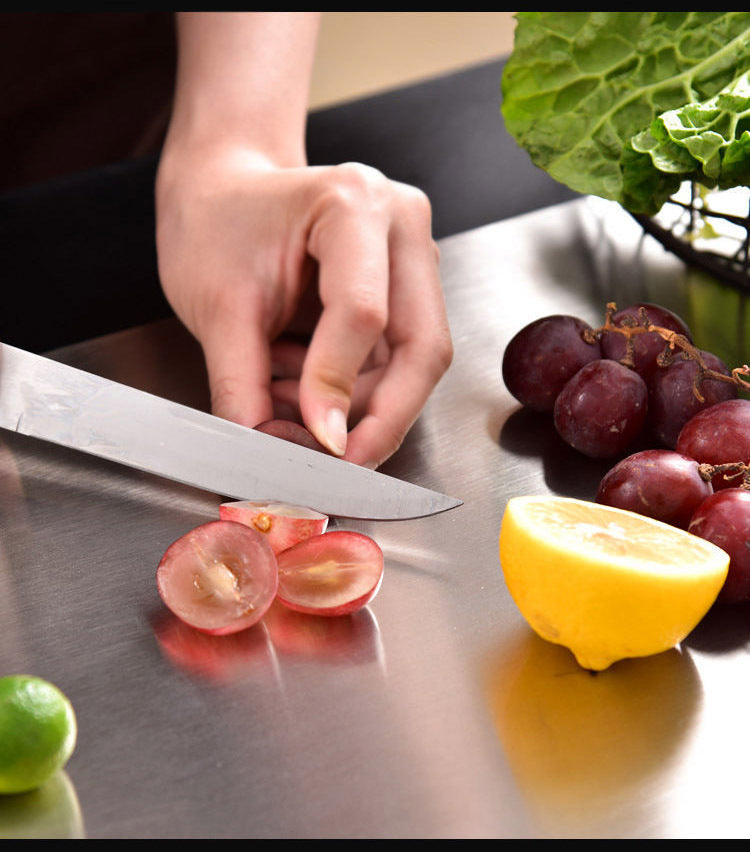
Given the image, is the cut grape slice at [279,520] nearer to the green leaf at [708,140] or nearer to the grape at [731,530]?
the grape at [731,530]

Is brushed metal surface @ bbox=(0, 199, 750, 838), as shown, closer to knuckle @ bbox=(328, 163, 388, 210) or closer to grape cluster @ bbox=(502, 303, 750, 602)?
grape cluster @ bbox=(502, 303, 750, 602)

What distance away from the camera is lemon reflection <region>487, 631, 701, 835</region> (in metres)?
0.50

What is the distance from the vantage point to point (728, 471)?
2.07 feet

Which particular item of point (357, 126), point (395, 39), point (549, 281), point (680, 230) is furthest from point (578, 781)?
point (395, 39)

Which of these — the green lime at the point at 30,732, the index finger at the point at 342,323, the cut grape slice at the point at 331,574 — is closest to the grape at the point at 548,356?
the index finger at the point at 342,323

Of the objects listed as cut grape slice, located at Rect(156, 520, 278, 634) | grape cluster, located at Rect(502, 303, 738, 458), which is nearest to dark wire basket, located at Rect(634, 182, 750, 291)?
grape cluster, located at Rect(502, 303, 738, 458)

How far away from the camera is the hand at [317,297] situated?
2.51 feet

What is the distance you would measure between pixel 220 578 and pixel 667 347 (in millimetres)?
329

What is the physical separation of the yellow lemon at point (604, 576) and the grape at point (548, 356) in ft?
0.61

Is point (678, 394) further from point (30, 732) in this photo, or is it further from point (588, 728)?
point (30, 732)

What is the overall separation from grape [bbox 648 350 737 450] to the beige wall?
2126 mm

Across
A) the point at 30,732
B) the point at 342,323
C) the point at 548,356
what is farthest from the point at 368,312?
the point at 30,732
